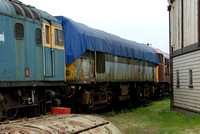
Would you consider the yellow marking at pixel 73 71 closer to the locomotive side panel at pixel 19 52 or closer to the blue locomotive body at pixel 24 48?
the blue locomotive body at pixel 24 48

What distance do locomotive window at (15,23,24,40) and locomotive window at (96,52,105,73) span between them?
233 inches

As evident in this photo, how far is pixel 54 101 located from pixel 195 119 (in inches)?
256

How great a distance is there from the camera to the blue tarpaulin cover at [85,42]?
462 inches

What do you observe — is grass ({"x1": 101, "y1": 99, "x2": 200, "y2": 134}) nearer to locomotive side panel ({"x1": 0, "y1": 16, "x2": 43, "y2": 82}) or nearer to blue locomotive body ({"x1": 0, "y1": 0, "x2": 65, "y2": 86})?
blue locomotive body ({"x1": 0, "y1": 0, "x2": 65, "y2": 86})

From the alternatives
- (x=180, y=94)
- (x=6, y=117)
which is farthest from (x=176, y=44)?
(x=6, y=117)

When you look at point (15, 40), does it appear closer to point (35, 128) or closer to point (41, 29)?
point (41, 29)

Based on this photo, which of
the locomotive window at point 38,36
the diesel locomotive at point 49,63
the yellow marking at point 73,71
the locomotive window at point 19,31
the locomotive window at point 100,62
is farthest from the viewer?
the locomotive window at point 100,62

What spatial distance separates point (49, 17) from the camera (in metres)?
9.75

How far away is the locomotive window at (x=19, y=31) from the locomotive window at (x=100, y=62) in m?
5.92

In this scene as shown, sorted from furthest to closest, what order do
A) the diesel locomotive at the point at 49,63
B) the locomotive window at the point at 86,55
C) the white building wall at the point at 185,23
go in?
the white building wall at the point at 185,23, the locomotive window at the point at 86,55, the diesel locomotive at the point at 49,63

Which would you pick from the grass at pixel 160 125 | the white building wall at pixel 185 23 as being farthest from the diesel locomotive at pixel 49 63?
the white building wall at pixel 185 23

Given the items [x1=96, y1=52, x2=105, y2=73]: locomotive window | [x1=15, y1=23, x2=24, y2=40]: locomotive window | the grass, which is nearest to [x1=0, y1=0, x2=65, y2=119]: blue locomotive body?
[x1=15, y1=23, x2=24, y2=40]: locomotive window

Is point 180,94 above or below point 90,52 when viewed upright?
below

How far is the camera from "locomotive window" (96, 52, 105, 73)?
1366 cm
